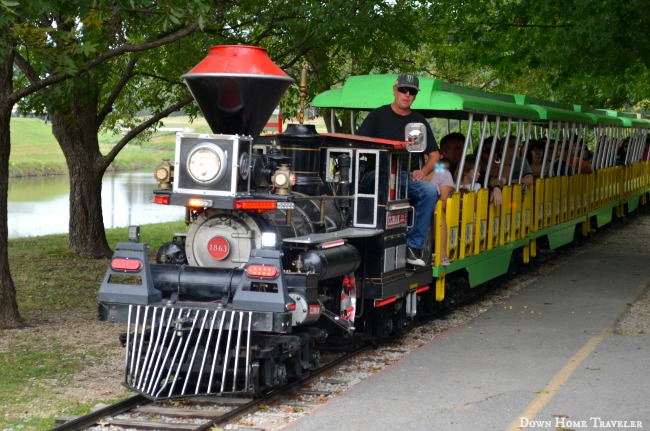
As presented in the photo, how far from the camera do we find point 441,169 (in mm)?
11703

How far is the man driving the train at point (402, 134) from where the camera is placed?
10.8m

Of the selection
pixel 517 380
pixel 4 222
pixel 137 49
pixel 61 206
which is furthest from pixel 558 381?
pixel 61 206

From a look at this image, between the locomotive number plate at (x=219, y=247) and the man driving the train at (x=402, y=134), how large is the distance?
2.73 m

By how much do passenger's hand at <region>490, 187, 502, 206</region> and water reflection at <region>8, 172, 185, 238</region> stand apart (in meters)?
15.3

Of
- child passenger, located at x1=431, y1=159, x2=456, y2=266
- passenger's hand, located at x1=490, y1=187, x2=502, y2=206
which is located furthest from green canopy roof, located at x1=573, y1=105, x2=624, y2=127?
child passenger, located at x1=431, y1=159, x2=456, y2=266

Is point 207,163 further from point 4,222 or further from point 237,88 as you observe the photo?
point 4,222

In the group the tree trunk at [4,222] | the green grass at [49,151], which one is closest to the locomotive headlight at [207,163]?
the tree trunk at [4,222]

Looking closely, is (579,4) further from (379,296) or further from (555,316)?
(379,296)

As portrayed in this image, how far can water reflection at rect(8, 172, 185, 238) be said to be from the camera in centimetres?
3027

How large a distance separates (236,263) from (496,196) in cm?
614

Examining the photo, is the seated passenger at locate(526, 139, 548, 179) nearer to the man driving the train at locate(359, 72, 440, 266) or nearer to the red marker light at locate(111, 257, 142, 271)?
the man driving the train at locate(359, 72, 440, 266)

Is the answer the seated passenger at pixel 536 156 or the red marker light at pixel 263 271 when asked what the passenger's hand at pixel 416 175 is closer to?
the red marker light at pixel 263 271

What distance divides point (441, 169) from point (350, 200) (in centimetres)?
196

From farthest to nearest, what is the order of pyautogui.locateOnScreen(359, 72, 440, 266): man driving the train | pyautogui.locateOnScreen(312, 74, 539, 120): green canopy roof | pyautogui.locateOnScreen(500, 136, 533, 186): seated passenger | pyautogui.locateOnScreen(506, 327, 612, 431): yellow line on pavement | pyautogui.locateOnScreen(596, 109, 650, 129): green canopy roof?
pyautogui.locateOnScreen(596, 109, 650, 129): green canopy roof → pyautogui.locateOnScreen(500, 136, 533, 186): seated passenger → pyautogui.locateOnScreen(312, 74, 539, 120): green canopy roof → pyautogui.locateOnScreen(359, 72, 440, 266): man driving the train → pyautogui.locateOnScreen(506, 327, 612, 431): yellow line on pavement
